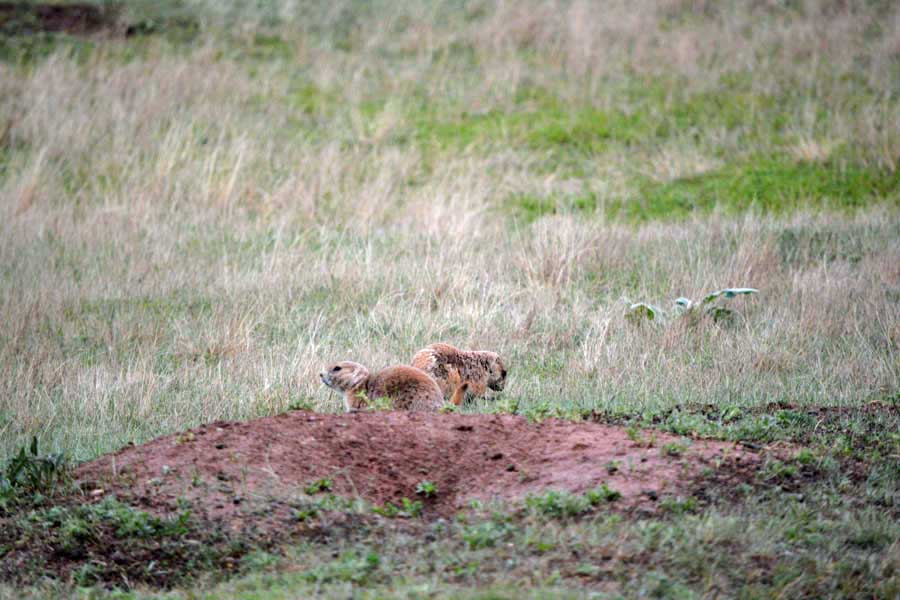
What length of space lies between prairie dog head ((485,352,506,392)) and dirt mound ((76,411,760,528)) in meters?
1.28

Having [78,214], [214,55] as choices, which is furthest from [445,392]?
[214,55]

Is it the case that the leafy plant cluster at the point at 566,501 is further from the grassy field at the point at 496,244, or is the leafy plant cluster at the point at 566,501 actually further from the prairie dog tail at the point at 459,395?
the prairie dog tail at the point at 459,395

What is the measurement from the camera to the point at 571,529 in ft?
15.6

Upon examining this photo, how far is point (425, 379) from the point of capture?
22.4ft

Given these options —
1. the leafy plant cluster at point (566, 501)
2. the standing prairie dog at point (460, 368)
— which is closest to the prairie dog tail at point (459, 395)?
the standing prairie dog at point (460, 368)

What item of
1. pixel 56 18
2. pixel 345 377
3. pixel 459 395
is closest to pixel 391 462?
pixel 345 377

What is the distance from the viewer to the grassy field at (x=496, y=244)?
4.76 meters

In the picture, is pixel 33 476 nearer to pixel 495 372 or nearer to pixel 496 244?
pixel 495 372

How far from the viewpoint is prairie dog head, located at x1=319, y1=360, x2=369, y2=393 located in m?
6.93

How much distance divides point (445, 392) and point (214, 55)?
45.7 ft

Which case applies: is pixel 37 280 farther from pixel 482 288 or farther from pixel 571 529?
pixel 571 529

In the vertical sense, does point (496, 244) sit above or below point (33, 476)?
below

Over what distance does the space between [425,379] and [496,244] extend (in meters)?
5.40

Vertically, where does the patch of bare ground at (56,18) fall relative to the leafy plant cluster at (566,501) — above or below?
below
